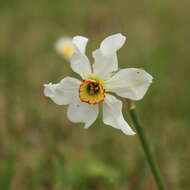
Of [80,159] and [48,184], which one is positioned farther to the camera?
[80,159]

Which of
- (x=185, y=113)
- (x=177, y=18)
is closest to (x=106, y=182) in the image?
(x=185, y=113)

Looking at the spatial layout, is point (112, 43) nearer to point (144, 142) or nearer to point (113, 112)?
point (113, 112)

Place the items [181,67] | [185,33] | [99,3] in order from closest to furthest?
[181,67] < [185,33] < [99,3]

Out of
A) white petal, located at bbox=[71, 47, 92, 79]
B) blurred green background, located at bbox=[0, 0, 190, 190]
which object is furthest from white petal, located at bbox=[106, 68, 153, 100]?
blurred green background, located at bbox=[0, 0, 190, 190]

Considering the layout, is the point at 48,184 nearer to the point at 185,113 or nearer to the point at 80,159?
the point at 80,159

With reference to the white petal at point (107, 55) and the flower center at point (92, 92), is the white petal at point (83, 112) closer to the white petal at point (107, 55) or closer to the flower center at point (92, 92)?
the flower center at point (92, 92)

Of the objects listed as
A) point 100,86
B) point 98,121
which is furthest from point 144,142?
point 98,121
